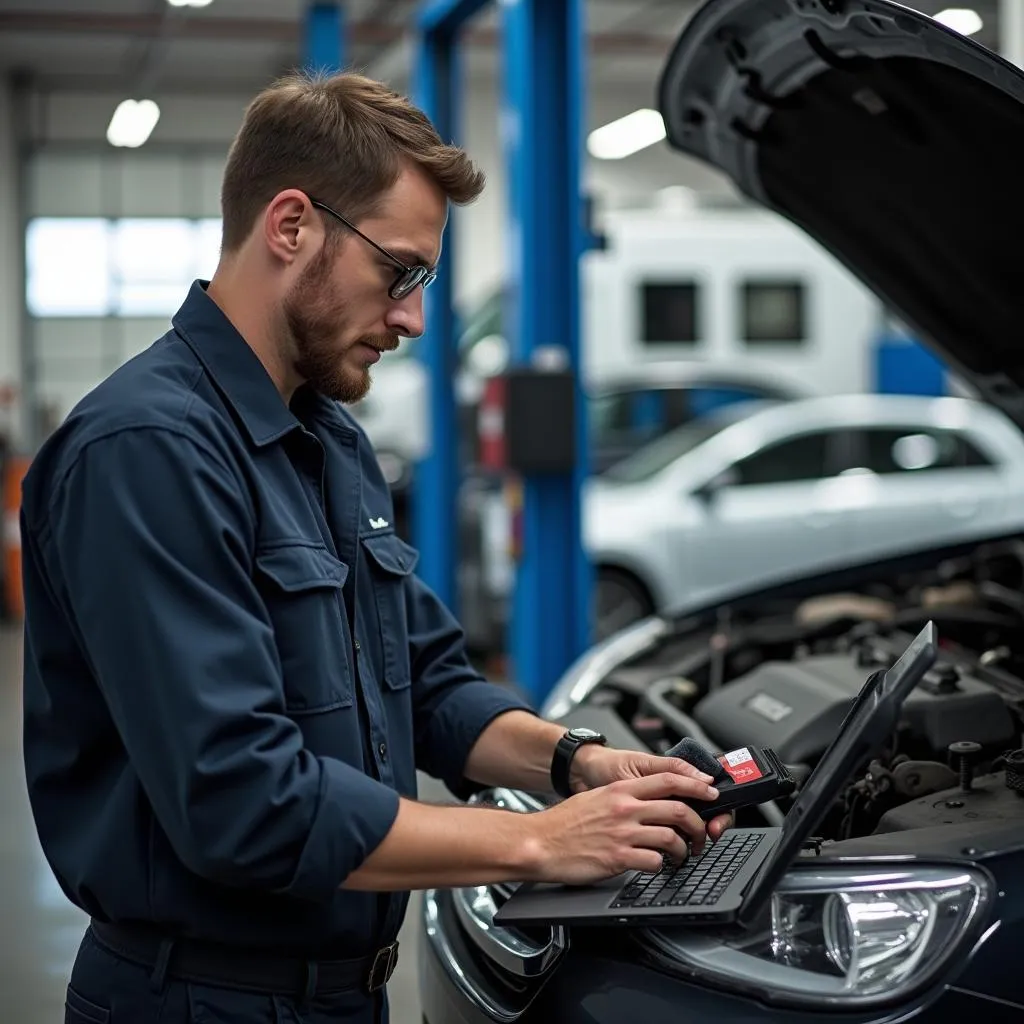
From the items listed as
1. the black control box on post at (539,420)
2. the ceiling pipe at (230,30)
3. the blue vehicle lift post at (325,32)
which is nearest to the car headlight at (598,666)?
the black control box on post at (539,420)

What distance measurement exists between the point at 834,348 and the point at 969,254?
10.7 meters

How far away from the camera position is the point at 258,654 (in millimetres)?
1626

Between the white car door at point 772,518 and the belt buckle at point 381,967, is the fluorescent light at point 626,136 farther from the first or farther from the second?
the belt buckle at point 381,967

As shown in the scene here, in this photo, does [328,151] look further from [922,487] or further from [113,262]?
[113,262]

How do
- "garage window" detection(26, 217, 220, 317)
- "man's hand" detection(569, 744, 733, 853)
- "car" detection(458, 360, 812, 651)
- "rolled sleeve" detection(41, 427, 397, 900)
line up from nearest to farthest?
"rolled sleeve" detection(41, 427, 397, 900) → "man's hand" detection(569, 744, 733, 853) → "car" detection(458, 360, 812, 651) → "garage window" detection(26, 217, 220, 317)

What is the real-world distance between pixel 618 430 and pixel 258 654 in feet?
Answer: 32.1

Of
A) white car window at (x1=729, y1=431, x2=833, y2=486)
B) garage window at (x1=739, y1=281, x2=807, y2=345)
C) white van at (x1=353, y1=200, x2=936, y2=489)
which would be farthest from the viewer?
garage window at (x1=739, y1=281, x2=807, y2=345)

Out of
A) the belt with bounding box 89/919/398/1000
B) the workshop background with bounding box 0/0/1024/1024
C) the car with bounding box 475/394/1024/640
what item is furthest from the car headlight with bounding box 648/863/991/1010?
the car with bounding box 475/394/1024/640

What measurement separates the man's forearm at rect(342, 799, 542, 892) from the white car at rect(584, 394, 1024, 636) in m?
6.38

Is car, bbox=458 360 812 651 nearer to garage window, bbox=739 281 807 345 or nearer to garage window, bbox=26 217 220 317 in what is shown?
garage window, bbox=739 281 807 345

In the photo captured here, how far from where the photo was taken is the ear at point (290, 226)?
1.76m

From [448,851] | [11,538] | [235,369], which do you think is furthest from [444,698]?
[11,538]

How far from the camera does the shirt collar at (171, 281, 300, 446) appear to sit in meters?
1.79

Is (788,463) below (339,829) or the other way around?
the other way around
